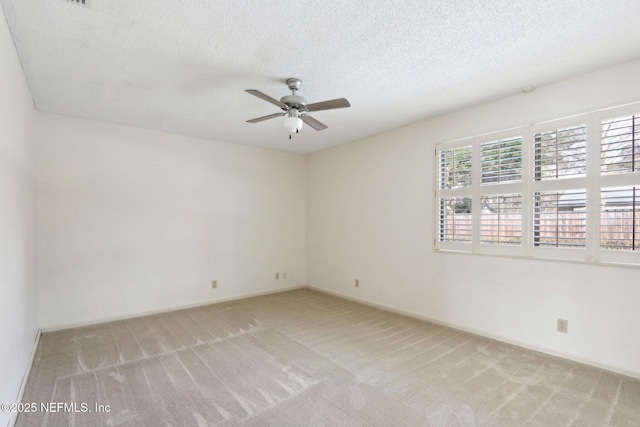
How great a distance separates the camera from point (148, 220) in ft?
13.4

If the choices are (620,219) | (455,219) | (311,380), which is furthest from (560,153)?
(311,380)

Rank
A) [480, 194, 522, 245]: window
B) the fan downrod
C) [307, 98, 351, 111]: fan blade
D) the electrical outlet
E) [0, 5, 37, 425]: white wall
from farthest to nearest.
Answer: [480, 194, 522, 245]: window < the electrical outlet < the fan downrod < [307, 98, 351, 111]: fan blade < [0, 5, 37, 425]: white wall

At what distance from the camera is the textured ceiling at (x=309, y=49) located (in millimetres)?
1765

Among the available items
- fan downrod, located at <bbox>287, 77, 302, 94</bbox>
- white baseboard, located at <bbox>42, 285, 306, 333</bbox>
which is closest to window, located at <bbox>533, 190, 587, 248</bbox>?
fan downrod, located at <bbox>287, 77, 302, 94</bbox>

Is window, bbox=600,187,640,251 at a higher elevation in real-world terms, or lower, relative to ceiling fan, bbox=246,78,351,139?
lower

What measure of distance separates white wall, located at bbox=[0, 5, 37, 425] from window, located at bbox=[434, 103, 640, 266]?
12.8 ft

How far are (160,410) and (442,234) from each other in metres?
3.31

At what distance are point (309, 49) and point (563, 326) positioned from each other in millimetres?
3326

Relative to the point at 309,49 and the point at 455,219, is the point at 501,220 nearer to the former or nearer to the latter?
the point at 455,219

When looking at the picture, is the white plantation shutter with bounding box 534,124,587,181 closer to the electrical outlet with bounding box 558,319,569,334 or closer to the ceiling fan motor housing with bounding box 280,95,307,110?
the electrical outlet with bounding box 558,319,569,334

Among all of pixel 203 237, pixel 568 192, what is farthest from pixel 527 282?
pixel 203 237

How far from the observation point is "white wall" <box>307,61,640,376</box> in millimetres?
2490

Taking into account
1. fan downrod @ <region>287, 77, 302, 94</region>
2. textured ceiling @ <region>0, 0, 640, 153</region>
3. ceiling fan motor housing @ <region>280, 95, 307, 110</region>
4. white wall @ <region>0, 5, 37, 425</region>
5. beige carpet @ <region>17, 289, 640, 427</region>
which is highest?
textured ceiling @ <region>0, 0, 640, 153</region>

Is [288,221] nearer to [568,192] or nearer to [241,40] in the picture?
[241,40]
